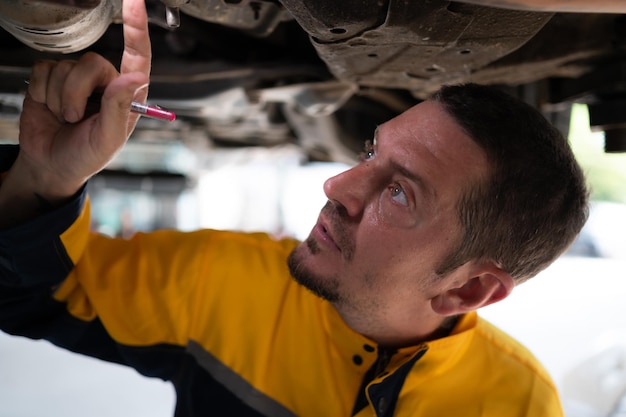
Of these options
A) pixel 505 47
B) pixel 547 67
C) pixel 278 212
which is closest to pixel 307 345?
pixel 505 47

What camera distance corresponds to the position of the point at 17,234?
81cm

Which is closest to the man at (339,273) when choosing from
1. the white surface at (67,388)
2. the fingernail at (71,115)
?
the fingernail at (71,115)

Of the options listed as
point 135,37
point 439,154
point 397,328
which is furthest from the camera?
point 397,328

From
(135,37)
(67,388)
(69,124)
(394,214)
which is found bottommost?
(67,388)

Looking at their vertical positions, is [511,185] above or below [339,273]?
above

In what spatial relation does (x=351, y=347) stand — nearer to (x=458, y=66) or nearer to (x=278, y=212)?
(x=458, y=66)

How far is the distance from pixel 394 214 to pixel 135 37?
438 mm

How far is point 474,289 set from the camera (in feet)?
3.15

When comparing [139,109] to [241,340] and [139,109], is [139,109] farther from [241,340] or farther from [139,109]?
[241,340]

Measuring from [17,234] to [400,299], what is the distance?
0.58 m

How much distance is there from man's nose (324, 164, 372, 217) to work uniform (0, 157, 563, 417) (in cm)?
21

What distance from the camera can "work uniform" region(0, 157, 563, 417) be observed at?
0.93 meters

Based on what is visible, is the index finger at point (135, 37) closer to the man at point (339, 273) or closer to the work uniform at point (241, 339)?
the man at point (339, 273)

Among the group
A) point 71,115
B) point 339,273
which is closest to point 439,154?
point 339,273
